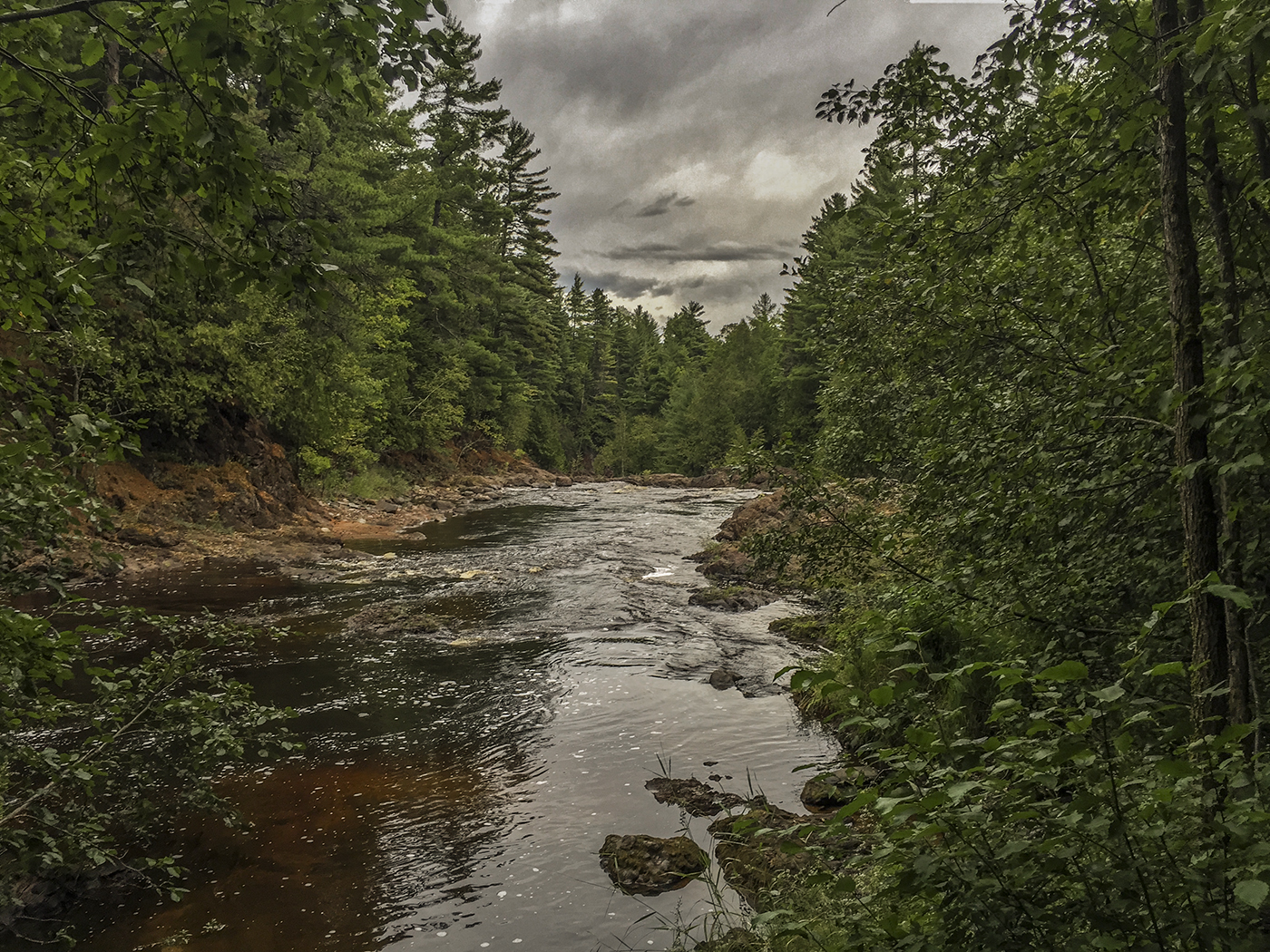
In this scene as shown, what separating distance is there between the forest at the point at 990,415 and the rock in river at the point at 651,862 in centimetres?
107

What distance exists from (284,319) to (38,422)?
62.1 ft

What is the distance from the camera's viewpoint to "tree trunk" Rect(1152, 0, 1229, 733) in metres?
2.83

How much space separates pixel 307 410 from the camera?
76.4 ft

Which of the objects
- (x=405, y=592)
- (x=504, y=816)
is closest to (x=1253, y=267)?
(x=504, y=816)

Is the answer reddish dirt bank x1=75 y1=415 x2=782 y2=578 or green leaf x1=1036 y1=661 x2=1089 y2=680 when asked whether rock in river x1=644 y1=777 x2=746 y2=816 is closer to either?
green leaf x1=1036 y1=661 x2=1089 y2=680

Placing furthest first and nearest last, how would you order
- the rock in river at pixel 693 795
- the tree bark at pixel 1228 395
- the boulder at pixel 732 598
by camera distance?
1. the boulder at pixel 732 598
2. the rock in river at pixel 693 795
3. the tree bark at pixel 1228 395

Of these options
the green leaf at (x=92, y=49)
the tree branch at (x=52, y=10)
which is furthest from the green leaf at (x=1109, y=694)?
the green leaf at (x=92, y=49)

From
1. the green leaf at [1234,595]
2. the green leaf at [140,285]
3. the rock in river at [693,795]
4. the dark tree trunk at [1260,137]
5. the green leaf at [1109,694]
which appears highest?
the dark tree trunk at [1260,137]

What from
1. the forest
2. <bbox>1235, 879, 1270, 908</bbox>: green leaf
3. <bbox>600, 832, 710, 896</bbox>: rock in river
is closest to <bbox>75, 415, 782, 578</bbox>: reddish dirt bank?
the forest

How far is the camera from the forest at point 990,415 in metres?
2.32

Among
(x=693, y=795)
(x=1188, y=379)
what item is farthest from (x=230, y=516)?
(x=1188, y=379)

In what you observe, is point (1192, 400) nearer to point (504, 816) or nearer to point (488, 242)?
point (504, 816)

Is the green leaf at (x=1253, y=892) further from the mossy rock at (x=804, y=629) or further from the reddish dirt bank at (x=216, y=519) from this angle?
the reddish dirt bank at (x=216, y=519)

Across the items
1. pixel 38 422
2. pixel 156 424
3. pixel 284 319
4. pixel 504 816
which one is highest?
pixel 284 319
